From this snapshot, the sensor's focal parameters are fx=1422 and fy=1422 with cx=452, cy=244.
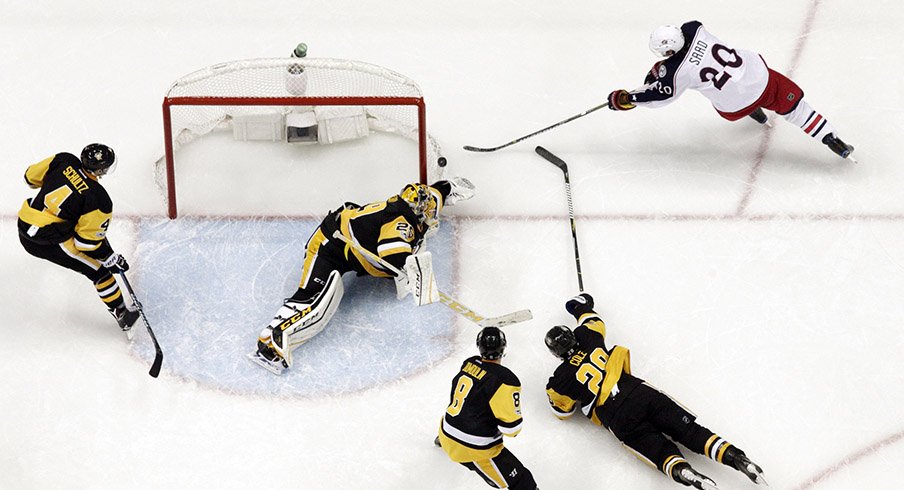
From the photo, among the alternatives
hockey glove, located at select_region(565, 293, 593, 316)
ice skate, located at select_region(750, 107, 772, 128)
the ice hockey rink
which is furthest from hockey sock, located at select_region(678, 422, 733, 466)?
ice skate, located at select_region(750, 107, 772, 128)

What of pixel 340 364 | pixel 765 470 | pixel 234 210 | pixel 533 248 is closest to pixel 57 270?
pixel 234 210

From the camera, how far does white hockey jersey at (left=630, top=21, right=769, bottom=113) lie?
223 inches

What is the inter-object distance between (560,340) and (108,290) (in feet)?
5.48

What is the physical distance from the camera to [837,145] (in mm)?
5918

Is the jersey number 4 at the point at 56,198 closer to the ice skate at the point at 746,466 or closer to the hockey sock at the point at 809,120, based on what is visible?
the ice skate at the point at 746,466

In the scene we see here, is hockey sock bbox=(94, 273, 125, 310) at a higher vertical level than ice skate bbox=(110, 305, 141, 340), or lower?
higher

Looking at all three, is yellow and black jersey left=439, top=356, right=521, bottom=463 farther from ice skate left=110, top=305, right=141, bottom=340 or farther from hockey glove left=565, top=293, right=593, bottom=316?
ice skate left=110, top=305, right=141, bottom=340

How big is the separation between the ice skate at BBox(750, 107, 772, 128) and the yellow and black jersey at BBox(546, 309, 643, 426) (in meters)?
1.59

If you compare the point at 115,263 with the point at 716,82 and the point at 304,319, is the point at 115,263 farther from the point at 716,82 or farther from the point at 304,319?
the point at 716,82

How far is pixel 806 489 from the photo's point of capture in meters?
4.88

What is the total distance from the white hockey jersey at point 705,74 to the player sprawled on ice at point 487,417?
163 centimetres

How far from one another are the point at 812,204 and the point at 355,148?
1.90 meters

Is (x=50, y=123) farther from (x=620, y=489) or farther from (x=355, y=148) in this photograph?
(x=620, y=489)

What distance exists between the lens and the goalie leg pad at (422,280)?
5078mm
